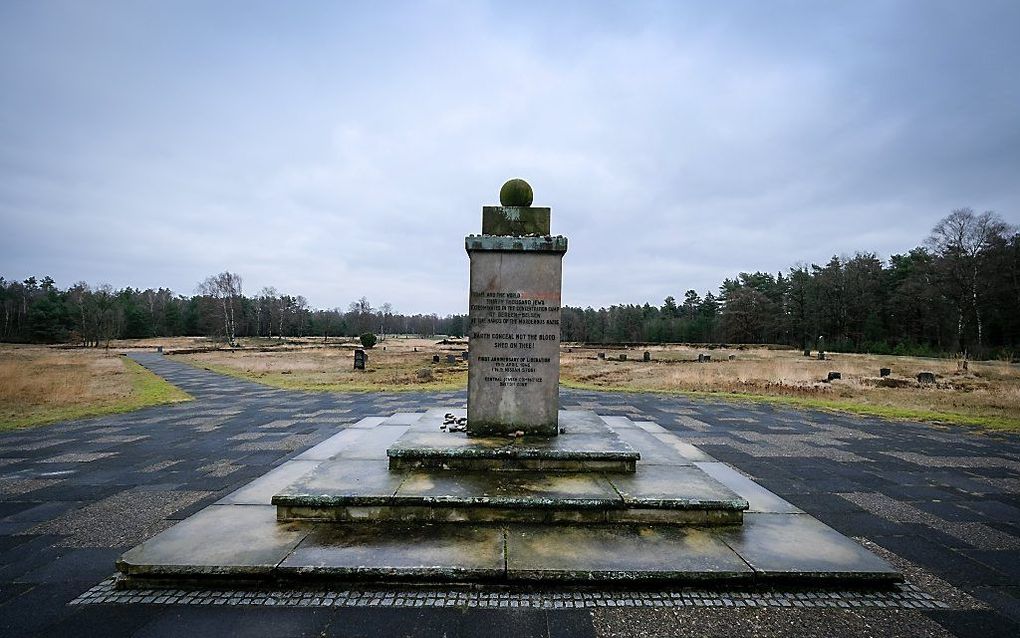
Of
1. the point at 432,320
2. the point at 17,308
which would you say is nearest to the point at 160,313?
the point at 17,308

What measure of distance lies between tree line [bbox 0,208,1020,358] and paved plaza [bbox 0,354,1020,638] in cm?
4671

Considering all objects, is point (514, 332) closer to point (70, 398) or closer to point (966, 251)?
point (70, 398)

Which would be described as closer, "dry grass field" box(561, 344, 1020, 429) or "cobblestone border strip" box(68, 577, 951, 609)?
"cobblestone border strip" box(68, 577, 951, 609)

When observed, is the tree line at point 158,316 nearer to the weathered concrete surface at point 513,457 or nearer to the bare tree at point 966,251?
the weathered concrete surface at point 513,457

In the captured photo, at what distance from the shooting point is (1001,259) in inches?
1809

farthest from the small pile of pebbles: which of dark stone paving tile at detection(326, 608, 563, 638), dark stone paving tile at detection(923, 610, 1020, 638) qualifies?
dark stone paving tile at detection(923, 610, 1020, 638)

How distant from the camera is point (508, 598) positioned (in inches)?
138

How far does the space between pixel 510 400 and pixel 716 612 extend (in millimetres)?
3670

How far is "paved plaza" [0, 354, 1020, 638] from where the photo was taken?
10.6ft

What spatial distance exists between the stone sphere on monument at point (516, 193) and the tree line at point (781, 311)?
51451 millimetres

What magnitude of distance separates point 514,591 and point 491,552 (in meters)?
0.47

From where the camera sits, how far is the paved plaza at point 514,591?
10.6ft

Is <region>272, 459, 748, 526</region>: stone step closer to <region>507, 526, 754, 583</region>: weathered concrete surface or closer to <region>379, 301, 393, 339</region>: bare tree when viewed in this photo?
<region>507, 526, 754, 583</region>: weathered concrete surface

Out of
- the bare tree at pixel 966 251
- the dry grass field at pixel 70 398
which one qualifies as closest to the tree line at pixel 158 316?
the dry grass field at pixel 70 398
